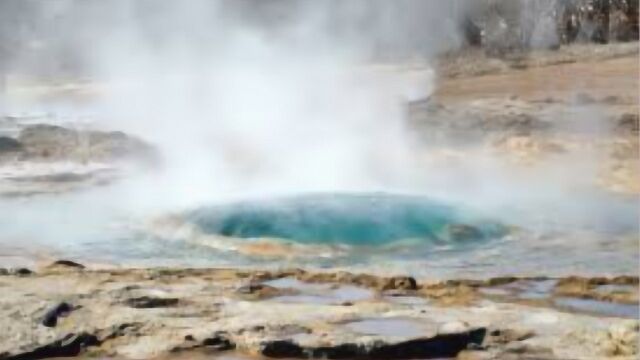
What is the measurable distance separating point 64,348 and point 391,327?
4.85 ft

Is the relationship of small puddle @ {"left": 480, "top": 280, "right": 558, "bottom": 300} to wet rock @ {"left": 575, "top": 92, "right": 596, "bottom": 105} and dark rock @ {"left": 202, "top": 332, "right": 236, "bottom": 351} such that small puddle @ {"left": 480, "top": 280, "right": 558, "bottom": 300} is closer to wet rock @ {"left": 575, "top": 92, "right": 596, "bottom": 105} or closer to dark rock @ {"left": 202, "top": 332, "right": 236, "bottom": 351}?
dark rock @ {"left": 202, "top": 332, "right": 236, "bottom": 351}

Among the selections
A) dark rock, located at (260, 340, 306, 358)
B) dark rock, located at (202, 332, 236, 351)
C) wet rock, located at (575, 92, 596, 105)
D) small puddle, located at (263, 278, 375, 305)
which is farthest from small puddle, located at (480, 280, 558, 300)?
wet rock, located at (575, 92, 596, 105)

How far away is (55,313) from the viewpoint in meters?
5.84

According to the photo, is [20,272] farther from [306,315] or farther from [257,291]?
[306,315]

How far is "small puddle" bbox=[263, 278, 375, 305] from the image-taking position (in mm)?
6367

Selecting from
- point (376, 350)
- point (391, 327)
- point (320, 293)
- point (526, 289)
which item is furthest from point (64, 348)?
point (526, 289)

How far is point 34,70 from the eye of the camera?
111ft

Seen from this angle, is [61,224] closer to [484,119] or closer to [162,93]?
[484,119]

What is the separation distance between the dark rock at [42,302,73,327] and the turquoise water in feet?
A: 9.26

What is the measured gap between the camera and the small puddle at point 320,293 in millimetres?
6367

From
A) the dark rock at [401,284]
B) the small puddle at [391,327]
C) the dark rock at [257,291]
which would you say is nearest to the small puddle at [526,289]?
the dark rock at [401,284]

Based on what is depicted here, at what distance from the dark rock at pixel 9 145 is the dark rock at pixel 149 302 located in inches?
398

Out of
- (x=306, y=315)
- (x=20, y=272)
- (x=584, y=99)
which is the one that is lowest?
(x=306, y=315)

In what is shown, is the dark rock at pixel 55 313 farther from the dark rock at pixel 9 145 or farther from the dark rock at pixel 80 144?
the dark rock at pixel 9 145
